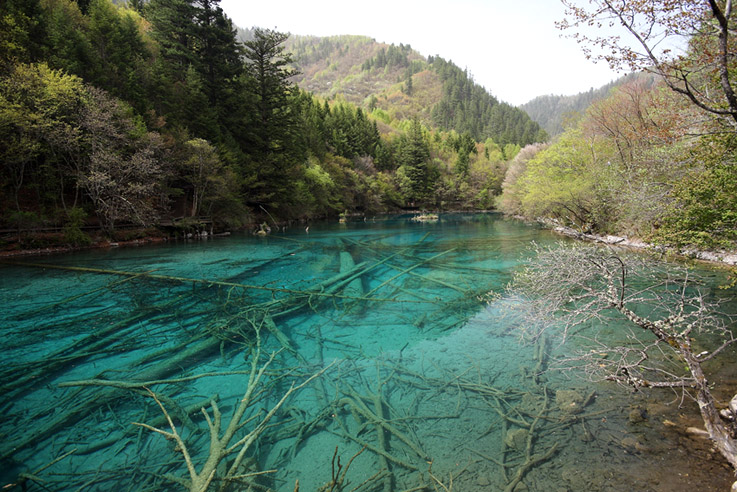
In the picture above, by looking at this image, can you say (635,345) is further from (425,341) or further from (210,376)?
(210,376)

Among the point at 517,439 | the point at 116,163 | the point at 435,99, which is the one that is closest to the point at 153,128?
the point at 116,163

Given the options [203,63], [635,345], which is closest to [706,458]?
[635,345]

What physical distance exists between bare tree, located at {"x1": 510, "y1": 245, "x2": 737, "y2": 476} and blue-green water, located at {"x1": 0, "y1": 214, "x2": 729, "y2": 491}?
0.54m

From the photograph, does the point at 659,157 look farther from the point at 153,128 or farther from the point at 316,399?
the point at 153,128

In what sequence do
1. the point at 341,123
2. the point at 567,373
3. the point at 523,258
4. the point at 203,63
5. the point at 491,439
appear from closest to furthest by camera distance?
1. the point at 491,439
2. the point at 567,373
3. the point at 523,258
4. the point at 203,63
5. the point at 341,123

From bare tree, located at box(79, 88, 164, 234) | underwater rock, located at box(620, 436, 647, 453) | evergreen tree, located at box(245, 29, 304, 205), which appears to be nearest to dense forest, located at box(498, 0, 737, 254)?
underwater rock, located at box(620, 436, 647, 453)

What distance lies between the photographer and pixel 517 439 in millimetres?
4207

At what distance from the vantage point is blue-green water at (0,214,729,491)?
146 inches

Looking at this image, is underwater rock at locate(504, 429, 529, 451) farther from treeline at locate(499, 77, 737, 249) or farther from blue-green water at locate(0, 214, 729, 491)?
treeline at locate(499, 77, 737, 249)

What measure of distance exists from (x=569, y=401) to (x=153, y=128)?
30.9 meters

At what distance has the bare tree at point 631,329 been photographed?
3.82 meters

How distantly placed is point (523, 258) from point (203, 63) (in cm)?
3660

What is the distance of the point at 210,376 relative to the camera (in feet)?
19.4

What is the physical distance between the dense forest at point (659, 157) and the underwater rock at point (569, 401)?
14.0ft
